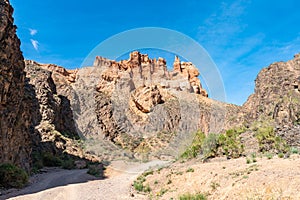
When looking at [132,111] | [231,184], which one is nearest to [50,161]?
[231,184]

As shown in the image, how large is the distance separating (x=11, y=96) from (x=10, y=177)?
5188 millimetres

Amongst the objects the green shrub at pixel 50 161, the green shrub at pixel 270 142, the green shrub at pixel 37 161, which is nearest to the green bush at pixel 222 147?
the green shrub at pixel 270 142

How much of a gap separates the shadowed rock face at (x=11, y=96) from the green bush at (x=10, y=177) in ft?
3.88

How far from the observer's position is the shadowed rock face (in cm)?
1434

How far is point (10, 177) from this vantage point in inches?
493

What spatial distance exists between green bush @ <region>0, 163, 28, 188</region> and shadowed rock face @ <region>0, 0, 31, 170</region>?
1.18m

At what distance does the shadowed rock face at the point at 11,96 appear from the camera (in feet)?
47.0

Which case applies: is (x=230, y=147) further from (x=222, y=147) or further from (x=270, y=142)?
(x=270, y=142)

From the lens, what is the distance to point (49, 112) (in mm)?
32531

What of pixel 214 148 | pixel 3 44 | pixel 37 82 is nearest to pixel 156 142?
pixel 37 82

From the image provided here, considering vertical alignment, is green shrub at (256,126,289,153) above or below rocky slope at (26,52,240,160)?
below

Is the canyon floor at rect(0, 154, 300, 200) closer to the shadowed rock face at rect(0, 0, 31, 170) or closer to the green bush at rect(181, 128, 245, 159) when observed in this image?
the green bush at rect(181, 128, 245, 159)

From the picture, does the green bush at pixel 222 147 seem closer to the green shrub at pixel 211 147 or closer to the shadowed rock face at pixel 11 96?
the green shrub at pixel 211 147

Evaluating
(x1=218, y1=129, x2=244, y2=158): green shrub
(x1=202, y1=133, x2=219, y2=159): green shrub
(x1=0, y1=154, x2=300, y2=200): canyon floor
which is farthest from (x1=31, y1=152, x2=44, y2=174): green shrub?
(x1=218, y1=129, x2=244, y2=158): green shrub
